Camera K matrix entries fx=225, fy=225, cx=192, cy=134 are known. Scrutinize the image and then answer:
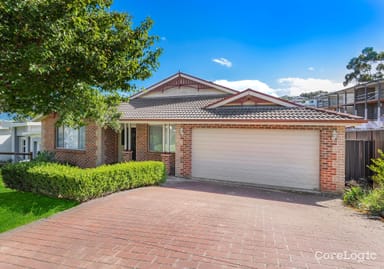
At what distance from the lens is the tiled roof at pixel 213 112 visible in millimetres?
9148

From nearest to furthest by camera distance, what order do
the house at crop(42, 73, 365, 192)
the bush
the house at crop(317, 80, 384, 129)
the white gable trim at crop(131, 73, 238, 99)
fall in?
the bush → the house at crop(42, 73, 365, 192) → the white gable trim at crop(131, 73, 238, 99) → the house at crop(317, 80, 384, 129)

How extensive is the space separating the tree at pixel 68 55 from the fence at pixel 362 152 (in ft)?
30.8

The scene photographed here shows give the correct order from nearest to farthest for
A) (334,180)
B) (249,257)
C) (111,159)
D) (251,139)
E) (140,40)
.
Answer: (249,257) < (140,40) < (334,180) < (251,139) < (111,159)

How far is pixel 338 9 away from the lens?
34.2 ft

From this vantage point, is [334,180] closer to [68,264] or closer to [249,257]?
[249,257]

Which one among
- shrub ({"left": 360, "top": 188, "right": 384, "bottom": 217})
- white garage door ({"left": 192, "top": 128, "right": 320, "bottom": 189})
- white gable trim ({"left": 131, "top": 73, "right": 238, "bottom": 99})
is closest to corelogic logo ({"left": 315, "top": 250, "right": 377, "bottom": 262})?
shrub ({"left": 360, "top": 188, "right": 384, "bottom": 217})

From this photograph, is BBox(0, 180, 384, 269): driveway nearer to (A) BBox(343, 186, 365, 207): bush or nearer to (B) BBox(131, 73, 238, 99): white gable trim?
(A) BBox(343, 186, 365, 207): bush

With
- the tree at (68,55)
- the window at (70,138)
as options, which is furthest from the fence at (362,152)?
the window at (70,138)

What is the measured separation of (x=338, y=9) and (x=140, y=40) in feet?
31.0

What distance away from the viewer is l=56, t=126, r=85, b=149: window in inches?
579

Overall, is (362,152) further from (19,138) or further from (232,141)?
(19,138)

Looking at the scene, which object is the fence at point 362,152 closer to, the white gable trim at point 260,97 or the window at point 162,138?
the white gable trim at point 260,97

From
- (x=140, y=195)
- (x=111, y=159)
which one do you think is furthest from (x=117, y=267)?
(x=111, y=159)

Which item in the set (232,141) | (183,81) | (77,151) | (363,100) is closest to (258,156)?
(232,141)
